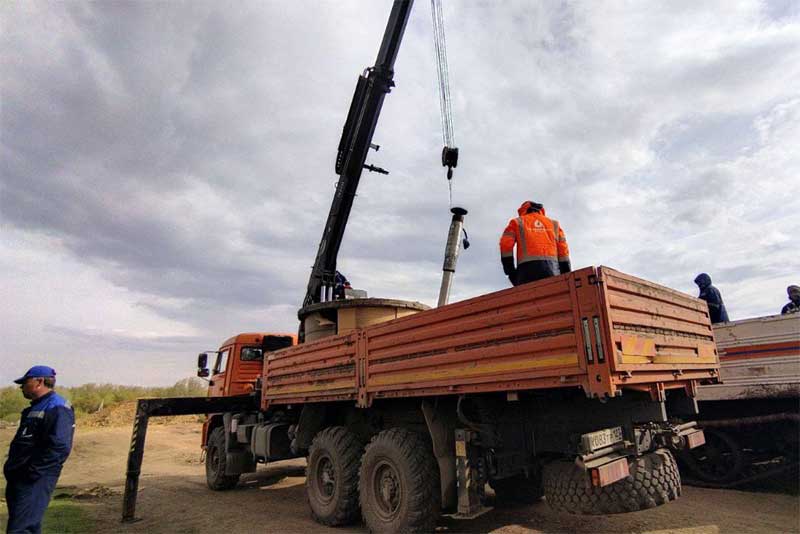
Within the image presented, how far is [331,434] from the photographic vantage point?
21.4 feet

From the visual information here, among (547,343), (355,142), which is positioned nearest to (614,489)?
(547,343)

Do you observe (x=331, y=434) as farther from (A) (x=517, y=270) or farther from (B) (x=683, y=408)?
(B) (x=683, y=408)

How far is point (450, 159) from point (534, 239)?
17.1 feet

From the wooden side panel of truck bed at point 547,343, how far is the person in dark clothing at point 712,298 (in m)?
3.30

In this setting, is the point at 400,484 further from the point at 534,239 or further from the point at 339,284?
the point at 339,284

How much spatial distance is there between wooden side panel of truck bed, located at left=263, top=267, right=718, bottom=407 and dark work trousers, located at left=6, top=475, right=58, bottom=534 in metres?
3.24

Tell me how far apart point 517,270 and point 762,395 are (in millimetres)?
4700

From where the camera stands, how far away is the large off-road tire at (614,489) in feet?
13.1

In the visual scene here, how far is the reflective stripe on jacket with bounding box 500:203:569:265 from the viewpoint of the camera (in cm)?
537

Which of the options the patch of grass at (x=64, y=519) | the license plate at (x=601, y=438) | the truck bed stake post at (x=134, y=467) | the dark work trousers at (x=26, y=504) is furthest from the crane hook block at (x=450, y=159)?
the patch of grass at (x=64, y=519)

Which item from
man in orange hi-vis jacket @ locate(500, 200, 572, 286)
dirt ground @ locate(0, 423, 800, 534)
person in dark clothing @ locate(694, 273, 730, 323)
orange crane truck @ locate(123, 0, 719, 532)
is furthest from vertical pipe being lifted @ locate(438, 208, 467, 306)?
person in dark clothing @ locate(694, 273, 730, 323)

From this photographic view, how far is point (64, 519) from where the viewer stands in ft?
22.7

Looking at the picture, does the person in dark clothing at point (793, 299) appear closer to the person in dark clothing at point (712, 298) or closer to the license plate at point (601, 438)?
the person in dark clothing at point (712, 298)

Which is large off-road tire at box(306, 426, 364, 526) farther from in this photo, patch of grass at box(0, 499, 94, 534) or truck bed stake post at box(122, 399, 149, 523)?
patch of grass at box(0, 499, 94, 534)
